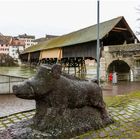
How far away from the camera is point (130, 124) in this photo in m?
5.20

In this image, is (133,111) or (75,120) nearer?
(75,120)

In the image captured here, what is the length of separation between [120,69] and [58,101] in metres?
20.1

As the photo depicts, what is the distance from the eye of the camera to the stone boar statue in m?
4.23

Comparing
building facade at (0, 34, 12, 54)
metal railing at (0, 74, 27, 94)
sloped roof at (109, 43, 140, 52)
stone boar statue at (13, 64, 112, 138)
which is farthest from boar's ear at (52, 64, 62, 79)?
building facade at (0, 34, 12, 54)

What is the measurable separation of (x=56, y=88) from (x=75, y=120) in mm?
836

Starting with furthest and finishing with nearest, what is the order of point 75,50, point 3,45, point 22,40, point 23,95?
point 22,40 < point 3,45 < point 75,50 < point 23,95

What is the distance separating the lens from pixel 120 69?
77.5 feet

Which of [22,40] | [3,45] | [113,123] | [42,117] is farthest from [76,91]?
[22,40]

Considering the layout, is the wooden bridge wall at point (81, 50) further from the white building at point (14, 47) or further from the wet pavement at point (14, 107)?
the white building at point (14, 47)

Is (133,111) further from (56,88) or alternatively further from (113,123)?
(56,88)

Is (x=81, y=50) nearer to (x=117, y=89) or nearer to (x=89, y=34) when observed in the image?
(x=89, y=34)

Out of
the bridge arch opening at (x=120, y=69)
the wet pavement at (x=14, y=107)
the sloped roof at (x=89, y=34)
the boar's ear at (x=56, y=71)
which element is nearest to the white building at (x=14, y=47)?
the sloped roof at (x=89, y=34)

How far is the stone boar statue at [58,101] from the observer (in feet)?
13.9

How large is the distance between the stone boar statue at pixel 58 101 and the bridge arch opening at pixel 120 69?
17.7 m
